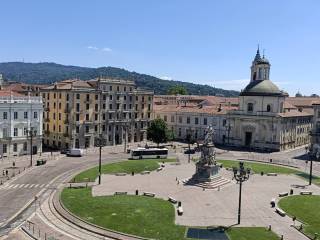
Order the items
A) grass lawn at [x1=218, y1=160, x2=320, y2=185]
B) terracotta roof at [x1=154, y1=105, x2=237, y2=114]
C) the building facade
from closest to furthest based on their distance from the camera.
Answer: grass lawn at [x1=218, y1=160, x2=320, y2=185], the building facade, terracotta roof at [x1=154, y1=105, x2=237, y2=114]

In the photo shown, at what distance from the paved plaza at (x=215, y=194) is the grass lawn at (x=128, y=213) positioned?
224cm

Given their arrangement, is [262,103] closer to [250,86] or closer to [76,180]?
[250,86]

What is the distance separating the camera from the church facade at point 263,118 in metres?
106

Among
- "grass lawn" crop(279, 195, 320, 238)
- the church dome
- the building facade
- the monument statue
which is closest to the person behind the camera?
"grass lawn" crop(279, 195, 320, 238)

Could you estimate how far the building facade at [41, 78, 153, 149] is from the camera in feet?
320

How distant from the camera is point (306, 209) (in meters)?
50.6

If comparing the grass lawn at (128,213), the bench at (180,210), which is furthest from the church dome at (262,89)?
the bench at (180,210)

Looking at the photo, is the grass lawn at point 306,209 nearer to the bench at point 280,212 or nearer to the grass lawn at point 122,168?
the bench at point 280,212

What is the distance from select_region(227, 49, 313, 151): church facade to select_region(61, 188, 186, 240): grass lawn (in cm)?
6102

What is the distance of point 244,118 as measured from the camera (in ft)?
363

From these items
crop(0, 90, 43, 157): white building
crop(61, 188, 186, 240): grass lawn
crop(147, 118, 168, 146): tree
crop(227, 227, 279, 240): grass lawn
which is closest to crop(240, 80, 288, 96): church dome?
crop(147, 118, 168, 146): tree

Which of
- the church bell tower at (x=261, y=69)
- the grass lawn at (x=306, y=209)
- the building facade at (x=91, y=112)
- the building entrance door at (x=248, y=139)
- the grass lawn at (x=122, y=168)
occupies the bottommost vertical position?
the grass lawn at (x=306, y=209)

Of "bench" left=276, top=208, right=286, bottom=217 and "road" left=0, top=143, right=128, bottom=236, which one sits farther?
"bench" left=276, top=208, right=286, bottom=217

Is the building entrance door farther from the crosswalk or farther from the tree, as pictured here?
the crosswalk
